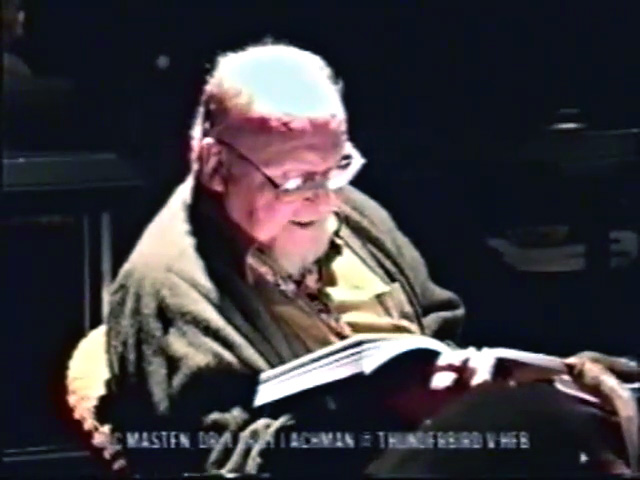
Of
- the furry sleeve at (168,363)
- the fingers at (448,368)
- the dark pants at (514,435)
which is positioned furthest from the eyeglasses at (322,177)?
the dark pants at (514,435)

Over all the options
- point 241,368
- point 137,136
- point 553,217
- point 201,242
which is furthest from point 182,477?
point 553,217

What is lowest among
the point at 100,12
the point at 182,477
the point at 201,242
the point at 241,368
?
the point at 182,477

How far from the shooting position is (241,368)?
4.54 m

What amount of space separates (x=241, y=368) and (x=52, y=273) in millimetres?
584

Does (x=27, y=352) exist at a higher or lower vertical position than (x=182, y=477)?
higher

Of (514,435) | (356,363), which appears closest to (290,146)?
(356,363)

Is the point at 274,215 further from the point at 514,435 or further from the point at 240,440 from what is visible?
the point at 514,435

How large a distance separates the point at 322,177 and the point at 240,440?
735 millimetres

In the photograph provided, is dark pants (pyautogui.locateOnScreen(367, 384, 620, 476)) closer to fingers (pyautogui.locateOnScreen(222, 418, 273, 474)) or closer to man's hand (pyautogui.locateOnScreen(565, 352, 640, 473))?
man's hand (pyautogui.locateOnScreen(565, 352, 640, 473))

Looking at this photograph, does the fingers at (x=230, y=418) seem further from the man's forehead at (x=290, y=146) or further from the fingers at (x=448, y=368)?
the man's forehead at (x=290, y=146)

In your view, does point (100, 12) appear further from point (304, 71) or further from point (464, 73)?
point (464, 73)

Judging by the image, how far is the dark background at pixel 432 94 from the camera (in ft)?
14.6

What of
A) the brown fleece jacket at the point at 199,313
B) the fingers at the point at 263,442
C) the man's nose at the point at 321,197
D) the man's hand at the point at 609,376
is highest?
the man's nose at the point at 321,197

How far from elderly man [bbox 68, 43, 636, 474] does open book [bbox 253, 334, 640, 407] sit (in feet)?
0.09
